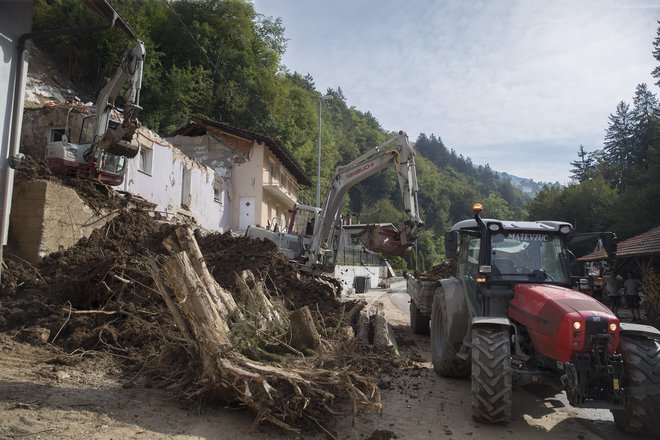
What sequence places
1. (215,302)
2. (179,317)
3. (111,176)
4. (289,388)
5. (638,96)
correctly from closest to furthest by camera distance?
(289,388) → (179,317) → (215,302) → (111,176) → (638,96)

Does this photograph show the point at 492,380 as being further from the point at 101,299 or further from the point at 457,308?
the point at 101,299

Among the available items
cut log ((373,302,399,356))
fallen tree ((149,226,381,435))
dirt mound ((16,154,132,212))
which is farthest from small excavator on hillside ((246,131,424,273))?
fallen tree ((149,226,381,435))

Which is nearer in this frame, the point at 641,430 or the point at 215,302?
the point at 641,430

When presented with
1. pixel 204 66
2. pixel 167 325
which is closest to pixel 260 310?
pixel 167 325

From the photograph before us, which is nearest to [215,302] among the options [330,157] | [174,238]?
[174,238]

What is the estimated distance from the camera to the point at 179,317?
5680mm

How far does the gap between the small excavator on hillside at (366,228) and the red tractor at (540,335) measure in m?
4.36

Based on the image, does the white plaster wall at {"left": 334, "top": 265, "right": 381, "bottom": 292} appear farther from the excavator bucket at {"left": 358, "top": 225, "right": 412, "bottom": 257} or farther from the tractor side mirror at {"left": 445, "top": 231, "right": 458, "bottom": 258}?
the tractor side mirror at {"left": 445, "top": 231, "right": 458, "bottom": 258}

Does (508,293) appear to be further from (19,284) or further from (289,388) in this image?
(19,284)

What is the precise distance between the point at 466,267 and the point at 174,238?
14.3 ft

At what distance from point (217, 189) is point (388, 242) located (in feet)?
49.0

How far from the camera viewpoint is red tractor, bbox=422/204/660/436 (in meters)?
4.75

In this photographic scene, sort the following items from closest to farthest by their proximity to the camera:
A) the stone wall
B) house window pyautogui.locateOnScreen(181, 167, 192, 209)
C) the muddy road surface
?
1. the muddy road surface
2. the stone wall
3. house window pyautogui.locateOnScreen(181, 167, 192, 209)

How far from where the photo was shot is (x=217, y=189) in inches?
964
